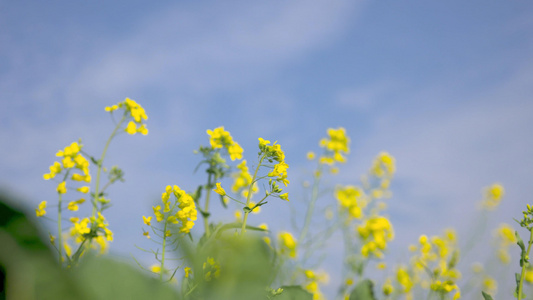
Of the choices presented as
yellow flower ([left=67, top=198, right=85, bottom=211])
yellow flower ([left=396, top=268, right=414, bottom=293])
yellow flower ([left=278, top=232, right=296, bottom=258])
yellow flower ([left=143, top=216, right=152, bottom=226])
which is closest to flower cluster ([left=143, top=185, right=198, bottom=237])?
yellow flower ([left=143, top=216, right=152, bottom=226])

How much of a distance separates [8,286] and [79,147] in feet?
4.29

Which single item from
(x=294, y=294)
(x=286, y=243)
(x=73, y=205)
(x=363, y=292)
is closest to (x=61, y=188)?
(x=73, y=205)

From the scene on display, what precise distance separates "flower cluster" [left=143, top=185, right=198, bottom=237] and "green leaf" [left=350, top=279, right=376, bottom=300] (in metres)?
0.75

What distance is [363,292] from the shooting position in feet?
5.78

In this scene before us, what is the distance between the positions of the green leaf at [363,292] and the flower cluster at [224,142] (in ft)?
2.59

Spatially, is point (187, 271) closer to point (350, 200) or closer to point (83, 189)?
point (83, 189)

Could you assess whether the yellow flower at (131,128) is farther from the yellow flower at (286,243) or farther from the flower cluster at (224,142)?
the yellow flower at (286,243)

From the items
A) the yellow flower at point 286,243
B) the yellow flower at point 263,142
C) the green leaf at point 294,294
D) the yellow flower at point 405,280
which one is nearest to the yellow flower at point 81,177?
the yellow flower at point 263,142

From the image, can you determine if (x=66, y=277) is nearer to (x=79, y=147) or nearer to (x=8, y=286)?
(x=8, y=286)

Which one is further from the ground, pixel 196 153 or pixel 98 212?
pixel 196 153

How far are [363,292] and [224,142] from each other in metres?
0.90

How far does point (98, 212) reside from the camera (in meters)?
1.70

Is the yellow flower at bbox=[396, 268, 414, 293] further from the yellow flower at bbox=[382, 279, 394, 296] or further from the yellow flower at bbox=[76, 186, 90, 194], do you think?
the yellow flower at bbox=[76, 186, 90, 194]

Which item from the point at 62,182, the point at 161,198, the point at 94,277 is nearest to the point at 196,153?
the point at 161,198
